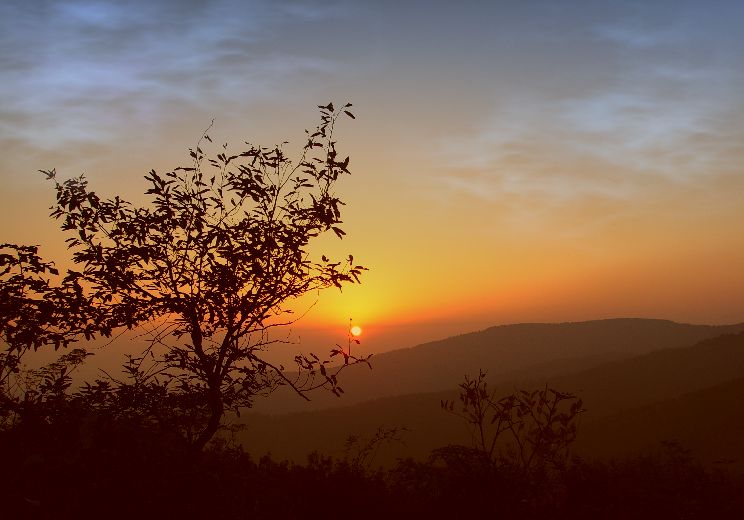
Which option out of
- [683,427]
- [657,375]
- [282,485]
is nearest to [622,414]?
[683,427]

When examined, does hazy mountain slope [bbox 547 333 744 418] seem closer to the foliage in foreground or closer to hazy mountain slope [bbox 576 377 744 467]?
hazy mountain slope [bbox 576 377 744 467]

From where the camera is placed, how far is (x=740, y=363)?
7862 centimetres

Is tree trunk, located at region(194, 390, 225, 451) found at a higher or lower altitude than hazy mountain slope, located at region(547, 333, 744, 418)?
higher

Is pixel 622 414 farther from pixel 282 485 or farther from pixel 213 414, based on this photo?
pixel 213 414

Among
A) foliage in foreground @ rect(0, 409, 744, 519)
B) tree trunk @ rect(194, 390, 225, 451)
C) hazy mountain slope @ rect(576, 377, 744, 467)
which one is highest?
tree trunk @ rect(194, 390, 225, 451)

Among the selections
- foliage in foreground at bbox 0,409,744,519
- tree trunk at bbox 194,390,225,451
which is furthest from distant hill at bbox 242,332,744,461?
tree trunk at bbox 194,390,225,451

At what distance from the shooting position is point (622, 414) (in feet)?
182

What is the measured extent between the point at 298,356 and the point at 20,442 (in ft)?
16.3

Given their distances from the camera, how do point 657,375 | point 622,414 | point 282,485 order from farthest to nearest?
1. point 657,375
2. point 622,414
3. point 282,485

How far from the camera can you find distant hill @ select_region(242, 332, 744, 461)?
4488 centimetres

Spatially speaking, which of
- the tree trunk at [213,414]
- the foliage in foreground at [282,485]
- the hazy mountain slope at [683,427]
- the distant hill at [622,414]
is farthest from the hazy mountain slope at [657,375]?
the tree trunk at [213,414]

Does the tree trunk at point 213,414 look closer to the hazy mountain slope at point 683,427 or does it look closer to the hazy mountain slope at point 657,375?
the hazy mountain slope at point 683,427

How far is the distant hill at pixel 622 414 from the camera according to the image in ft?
147

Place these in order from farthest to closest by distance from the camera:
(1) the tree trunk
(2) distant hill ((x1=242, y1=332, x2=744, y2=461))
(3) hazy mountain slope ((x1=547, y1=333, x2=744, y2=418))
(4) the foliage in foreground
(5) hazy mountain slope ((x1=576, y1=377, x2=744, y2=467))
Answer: (3) hazy mountain slope ((x1=547, y1=333, x2=744, y2=418))
(2) distant hill ((x1=242, y1=332, x2=744, y2=461))
(5) hazy mountain slope ((x1=576, y1=377, x2=744, y2=467))
(1) the tree trunk
(4) the foliage in foreground
